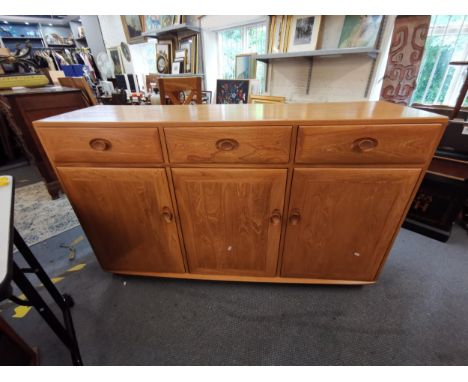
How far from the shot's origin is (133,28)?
118 inches

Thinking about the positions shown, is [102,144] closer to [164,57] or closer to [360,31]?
[360,31]

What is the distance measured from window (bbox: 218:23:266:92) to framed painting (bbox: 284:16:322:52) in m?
0.33

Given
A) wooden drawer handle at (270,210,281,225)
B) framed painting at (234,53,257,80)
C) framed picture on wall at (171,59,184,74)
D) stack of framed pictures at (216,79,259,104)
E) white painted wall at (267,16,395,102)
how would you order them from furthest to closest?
framed picture on wall at (171,59,184,74), framed painting at (234,53,257,80), stack of framed pictures at (216,79,259,104), white painted wall at (267,16,395,102), wooden drawer handle at (270,210,281,225)

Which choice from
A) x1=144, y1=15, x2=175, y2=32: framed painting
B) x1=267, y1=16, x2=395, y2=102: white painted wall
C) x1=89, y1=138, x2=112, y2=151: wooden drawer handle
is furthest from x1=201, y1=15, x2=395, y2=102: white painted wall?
x1=89, y1=138, x2=112, y2=151: wooden drawer handle

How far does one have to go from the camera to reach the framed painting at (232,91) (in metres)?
1.94

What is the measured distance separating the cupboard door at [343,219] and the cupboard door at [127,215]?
23.5 inches

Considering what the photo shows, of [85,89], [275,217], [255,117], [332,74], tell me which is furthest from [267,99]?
[85,89]

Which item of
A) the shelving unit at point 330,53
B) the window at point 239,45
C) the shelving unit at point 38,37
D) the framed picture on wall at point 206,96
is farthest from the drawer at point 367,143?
the shelving unit at point 38,37

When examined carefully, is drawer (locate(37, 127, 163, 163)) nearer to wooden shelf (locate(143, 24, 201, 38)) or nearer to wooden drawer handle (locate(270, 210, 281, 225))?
wooden drawer handle (locate(270, 210, 281, 225))

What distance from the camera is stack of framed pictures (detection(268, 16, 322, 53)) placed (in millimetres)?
1526

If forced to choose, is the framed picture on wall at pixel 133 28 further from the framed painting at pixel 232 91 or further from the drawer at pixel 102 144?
the drawer at pixel 102 144

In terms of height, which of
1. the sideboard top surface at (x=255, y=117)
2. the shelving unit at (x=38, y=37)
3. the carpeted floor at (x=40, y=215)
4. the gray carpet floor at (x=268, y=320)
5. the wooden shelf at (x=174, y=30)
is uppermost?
the shelving unit at (x=38, y=37)

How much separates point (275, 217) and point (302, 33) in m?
1.48

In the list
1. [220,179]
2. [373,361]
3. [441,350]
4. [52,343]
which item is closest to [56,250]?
[52,343]
